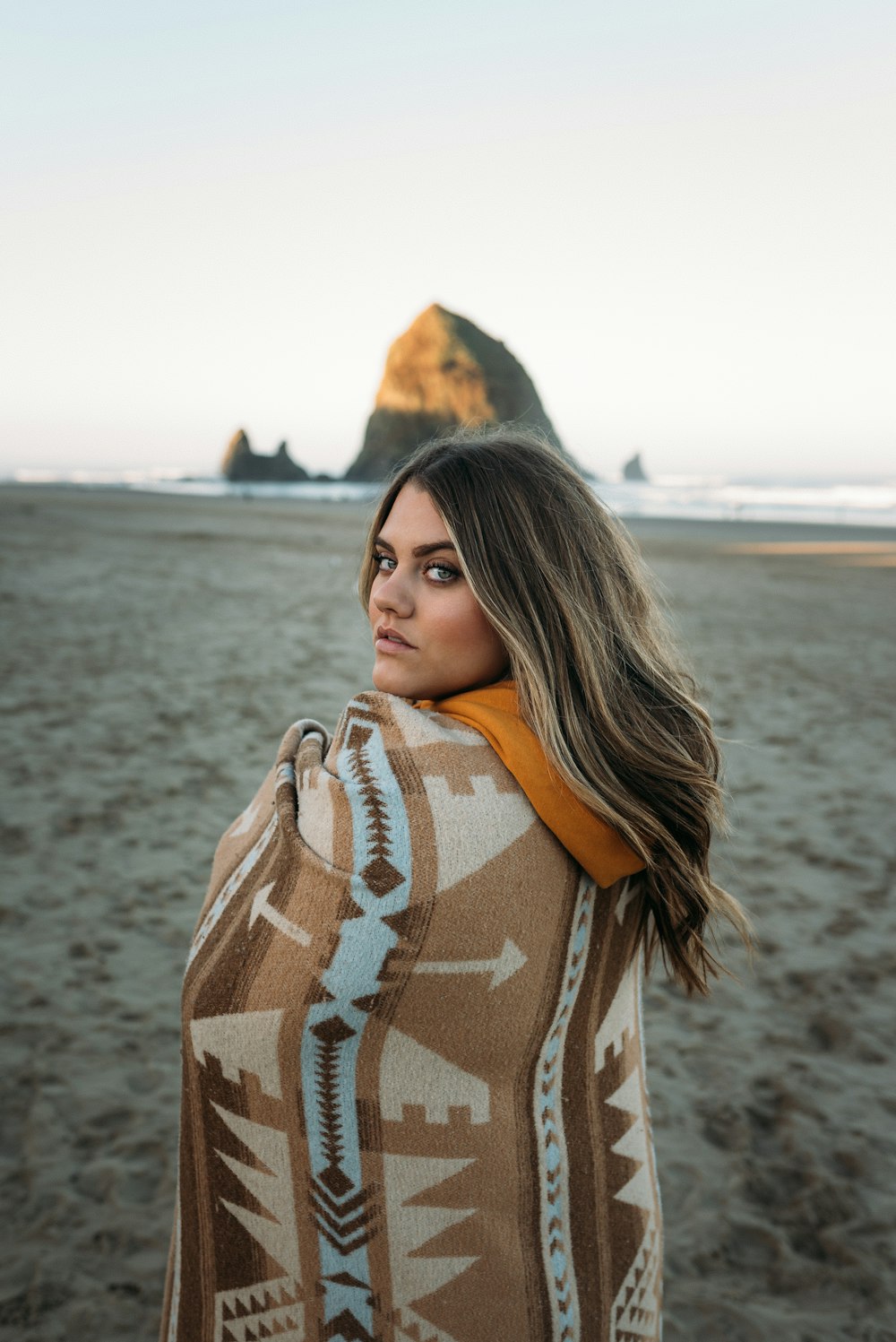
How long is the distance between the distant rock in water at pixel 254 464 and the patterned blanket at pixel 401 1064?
75.2 m

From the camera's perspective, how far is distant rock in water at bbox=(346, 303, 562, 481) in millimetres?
82500

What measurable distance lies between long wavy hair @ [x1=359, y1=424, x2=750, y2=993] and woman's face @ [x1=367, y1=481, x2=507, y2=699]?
4cm

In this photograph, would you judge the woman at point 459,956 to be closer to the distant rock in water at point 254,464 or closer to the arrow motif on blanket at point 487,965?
the arrow motif on blanket at point 487,965

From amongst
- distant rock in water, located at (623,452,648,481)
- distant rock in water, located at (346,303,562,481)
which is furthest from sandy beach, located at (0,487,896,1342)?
distant rock in water, located at (623,452,648,481)

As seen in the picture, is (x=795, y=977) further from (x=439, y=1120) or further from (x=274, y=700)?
(x=274, y=700)

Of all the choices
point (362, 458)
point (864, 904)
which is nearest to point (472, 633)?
point (864, 904)

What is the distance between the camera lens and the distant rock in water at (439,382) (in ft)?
271

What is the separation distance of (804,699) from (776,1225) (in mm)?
6482

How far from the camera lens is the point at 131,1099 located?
2.99 metres

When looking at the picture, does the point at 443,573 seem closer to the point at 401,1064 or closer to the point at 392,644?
the point at 392,644

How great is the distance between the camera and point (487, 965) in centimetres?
107

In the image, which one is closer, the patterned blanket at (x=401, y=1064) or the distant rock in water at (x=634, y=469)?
the patterned blanket at (x=401, y=1064)

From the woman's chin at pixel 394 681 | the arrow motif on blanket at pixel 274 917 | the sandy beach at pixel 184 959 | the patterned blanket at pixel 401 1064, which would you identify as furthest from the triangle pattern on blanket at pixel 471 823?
the sandy beach at pixel 184 959

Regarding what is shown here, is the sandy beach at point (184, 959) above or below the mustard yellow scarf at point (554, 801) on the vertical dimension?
below
